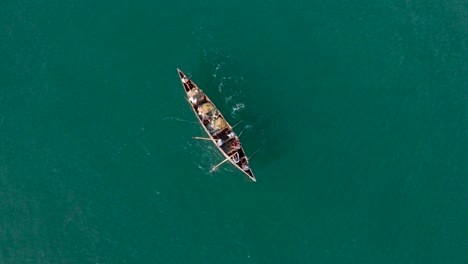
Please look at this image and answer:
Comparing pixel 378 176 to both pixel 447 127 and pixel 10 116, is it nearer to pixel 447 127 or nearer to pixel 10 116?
pixel 447 127

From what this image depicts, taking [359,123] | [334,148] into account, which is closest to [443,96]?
[359,123]

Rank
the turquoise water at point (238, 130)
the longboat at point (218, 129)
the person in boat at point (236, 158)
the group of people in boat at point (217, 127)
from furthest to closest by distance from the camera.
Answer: the turquoise water at point (238, 130)
the group of people in boat at point (217, 127)
the longboat at point (218, 129)
the person in boat at point (236, 158)

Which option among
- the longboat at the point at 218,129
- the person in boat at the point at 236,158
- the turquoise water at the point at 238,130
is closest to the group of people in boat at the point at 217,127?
the longboat at the point at 218,129

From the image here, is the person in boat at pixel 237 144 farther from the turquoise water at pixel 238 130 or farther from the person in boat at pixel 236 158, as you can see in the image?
the turquoise water at pixel 238 130

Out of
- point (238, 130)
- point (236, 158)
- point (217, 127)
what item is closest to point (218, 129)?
point (217, 127)

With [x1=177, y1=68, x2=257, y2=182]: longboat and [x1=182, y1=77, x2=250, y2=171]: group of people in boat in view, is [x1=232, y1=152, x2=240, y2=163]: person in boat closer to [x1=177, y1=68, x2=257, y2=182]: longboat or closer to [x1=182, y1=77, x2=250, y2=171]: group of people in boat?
[x1=177, y1=68, x2=257, y2=182]: longboat

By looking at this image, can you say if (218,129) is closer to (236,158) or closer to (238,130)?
(238,130)
